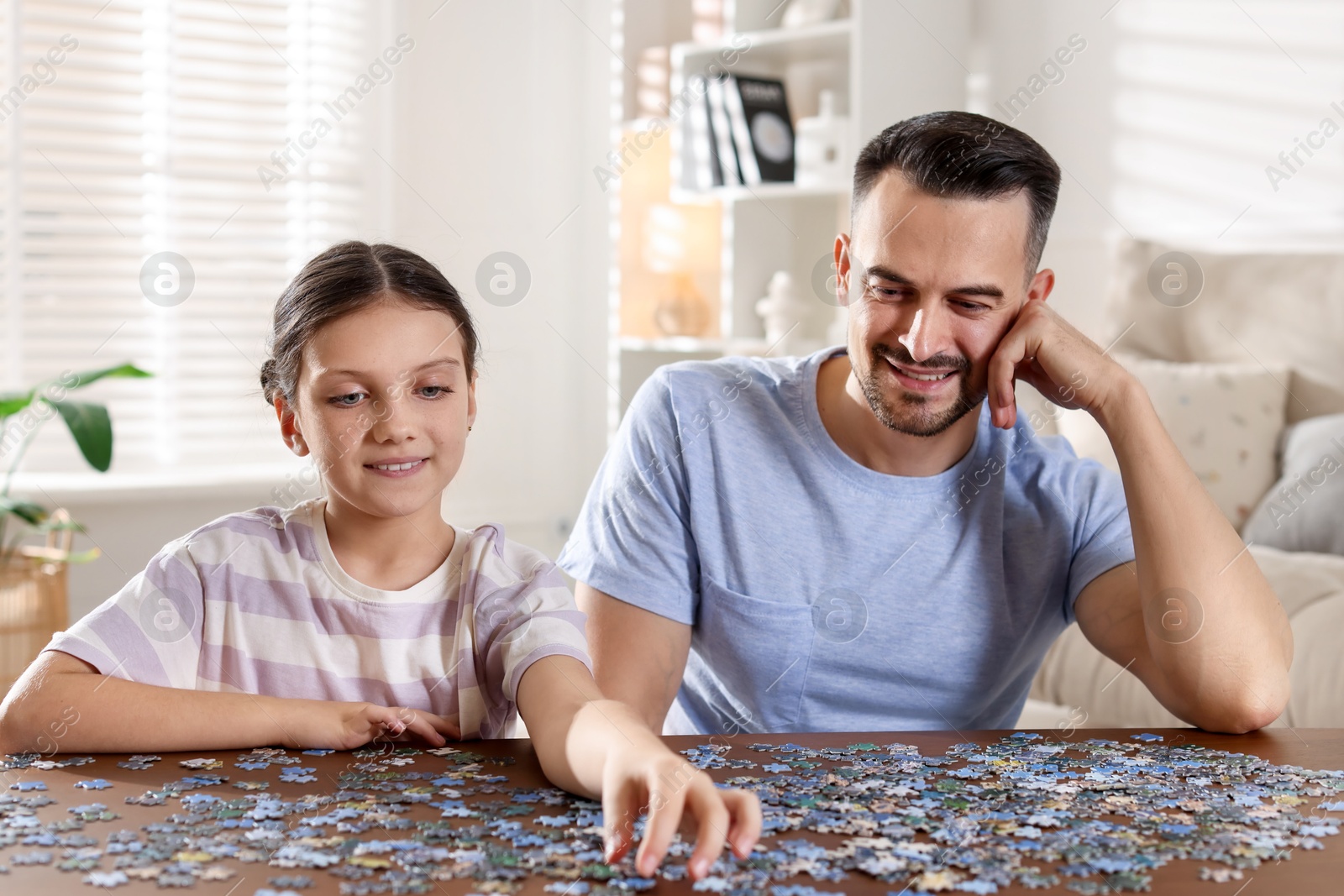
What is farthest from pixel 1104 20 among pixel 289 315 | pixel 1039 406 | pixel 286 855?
pixel 286 855

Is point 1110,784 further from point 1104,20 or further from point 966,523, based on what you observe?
point 1104,20

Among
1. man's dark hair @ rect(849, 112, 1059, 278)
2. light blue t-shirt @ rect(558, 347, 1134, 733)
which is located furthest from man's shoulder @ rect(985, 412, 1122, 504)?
man's dark hair @ rect(849, 112, 1059, 278)

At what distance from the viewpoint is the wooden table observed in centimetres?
88

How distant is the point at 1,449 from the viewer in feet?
13.4

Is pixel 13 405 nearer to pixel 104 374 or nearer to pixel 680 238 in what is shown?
pixel 104 374

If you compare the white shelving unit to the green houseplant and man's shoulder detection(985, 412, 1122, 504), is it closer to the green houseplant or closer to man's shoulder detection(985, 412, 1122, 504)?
the green houseplant

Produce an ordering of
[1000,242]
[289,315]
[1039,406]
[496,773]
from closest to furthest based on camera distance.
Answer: [496,773] < [289,315] < [1000,242] < [1039,406]

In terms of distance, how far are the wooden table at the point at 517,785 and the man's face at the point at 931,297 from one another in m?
0.52

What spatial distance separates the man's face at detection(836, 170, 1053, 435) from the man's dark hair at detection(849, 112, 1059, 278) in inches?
0.7

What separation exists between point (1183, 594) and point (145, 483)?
3711 mm

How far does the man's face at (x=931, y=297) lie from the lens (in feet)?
5.41

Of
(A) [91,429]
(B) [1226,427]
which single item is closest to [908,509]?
(B) [1226,427]

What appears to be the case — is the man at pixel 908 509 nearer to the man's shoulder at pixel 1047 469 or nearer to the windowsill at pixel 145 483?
the man's shoulder at pixel 1047 469

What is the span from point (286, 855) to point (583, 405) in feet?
14.6
